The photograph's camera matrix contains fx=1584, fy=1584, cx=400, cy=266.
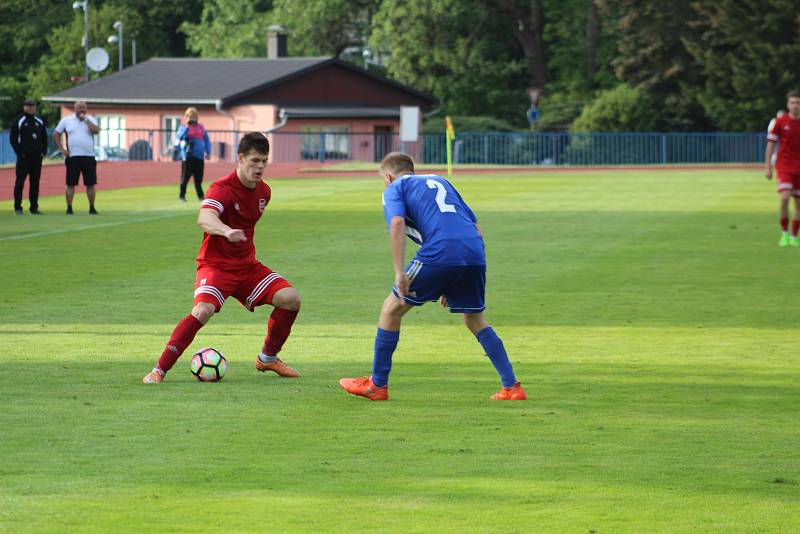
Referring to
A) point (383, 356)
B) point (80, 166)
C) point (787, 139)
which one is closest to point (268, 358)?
point (383, 356)

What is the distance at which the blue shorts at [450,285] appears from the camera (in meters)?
9.03

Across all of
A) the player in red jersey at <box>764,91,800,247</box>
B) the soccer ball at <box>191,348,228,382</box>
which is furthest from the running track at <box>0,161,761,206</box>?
the soccer ball at <box>191,348,228,382</box>

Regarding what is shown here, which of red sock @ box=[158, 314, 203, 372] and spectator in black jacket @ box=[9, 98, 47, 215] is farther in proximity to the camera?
spectator in black jacket @ box=[9, 98, 47, 215]

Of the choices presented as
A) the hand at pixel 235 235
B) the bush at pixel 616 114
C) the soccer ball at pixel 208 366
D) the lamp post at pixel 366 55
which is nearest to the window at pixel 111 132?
the lamp post at pixel 366 55

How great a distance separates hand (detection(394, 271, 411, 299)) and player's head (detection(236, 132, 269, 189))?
1254 millimetres

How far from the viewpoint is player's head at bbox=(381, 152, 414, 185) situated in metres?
9.08

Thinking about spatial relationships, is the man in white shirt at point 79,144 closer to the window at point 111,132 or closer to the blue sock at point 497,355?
the blue sock at point 497,355

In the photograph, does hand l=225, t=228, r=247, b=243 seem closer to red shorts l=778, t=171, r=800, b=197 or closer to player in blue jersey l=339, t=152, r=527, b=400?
player in blue jersey l=339, t=152, r=527, b=400

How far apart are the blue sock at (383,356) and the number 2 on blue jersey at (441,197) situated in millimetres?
811

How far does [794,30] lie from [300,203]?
136 feet

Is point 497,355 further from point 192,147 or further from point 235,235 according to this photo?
point 192,147

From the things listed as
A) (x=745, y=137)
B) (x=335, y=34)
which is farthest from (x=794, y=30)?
(x=335, y=34)

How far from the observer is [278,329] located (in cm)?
1012

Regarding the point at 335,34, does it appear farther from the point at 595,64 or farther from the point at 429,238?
the point at 429,238
